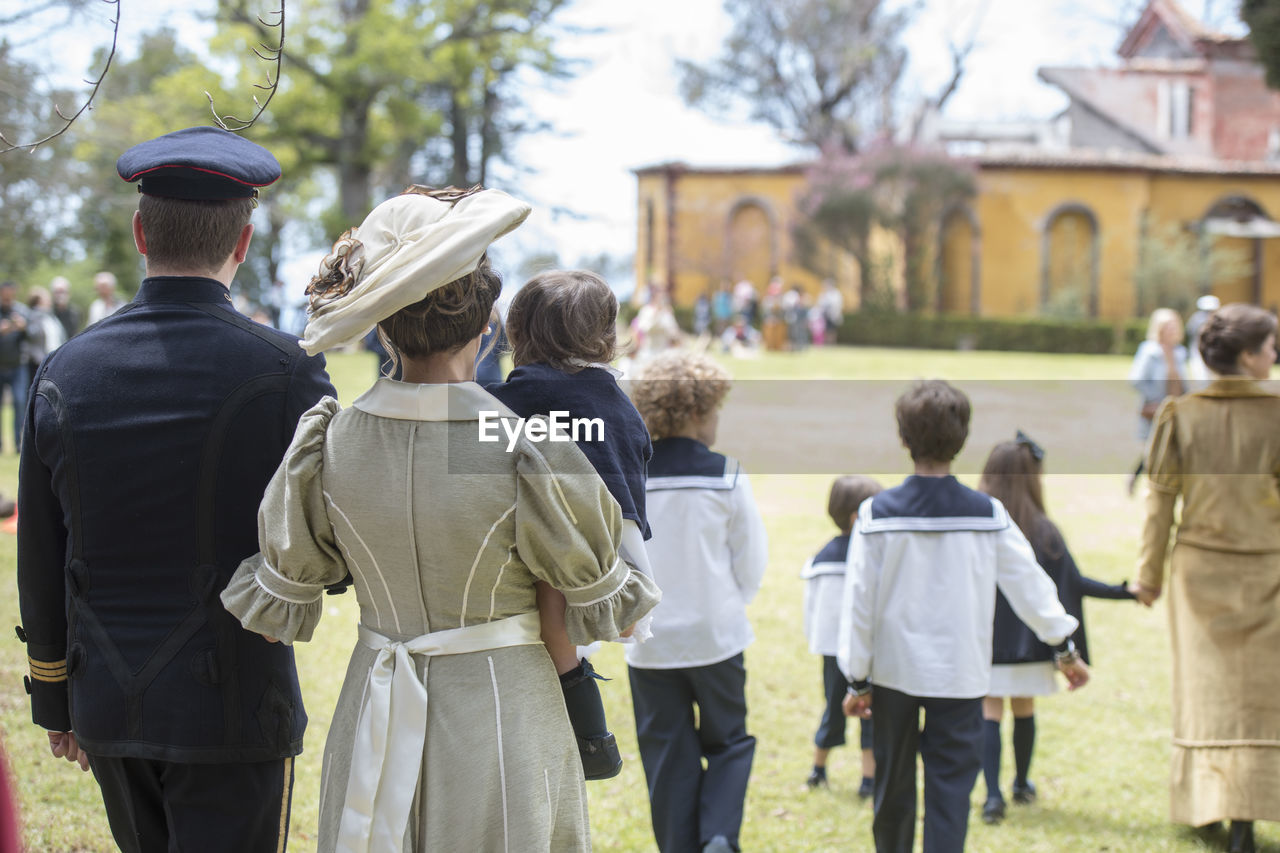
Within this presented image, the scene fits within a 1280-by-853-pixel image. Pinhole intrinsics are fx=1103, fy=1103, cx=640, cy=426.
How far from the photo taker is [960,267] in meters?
32.6

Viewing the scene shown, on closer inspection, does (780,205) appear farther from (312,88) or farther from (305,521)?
(305,521)

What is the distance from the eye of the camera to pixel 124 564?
218 centimetres

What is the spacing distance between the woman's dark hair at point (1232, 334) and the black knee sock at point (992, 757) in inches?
62.0

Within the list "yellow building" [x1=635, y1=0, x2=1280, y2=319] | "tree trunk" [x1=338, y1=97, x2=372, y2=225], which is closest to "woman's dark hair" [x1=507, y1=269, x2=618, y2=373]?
"tree trunk" [x1=338, y1=97, x2=372, y2=225]

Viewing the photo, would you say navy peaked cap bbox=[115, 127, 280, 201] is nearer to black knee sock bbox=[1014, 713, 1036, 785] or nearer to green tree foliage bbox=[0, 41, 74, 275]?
green tree foliage bbox=[0, 41, 74, 275]

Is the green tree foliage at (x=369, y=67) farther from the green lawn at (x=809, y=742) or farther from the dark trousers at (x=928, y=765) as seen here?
the dark trousers at (x=928, y=765)

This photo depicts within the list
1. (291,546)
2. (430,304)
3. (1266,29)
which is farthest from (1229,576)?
(1266,29)

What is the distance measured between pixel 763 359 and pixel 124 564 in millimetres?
20553

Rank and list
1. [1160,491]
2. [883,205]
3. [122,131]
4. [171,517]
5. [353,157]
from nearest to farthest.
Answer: [171,517]
[1160,491]
[122,131]
[353,157]
[883,205]

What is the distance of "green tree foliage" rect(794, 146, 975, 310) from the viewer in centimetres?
3028

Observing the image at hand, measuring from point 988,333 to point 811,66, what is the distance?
1577 centimetres

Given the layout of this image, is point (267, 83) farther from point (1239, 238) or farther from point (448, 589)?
point (1239, 238)

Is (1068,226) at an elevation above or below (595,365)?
above

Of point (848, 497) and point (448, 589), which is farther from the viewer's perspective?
point (848, 497)
